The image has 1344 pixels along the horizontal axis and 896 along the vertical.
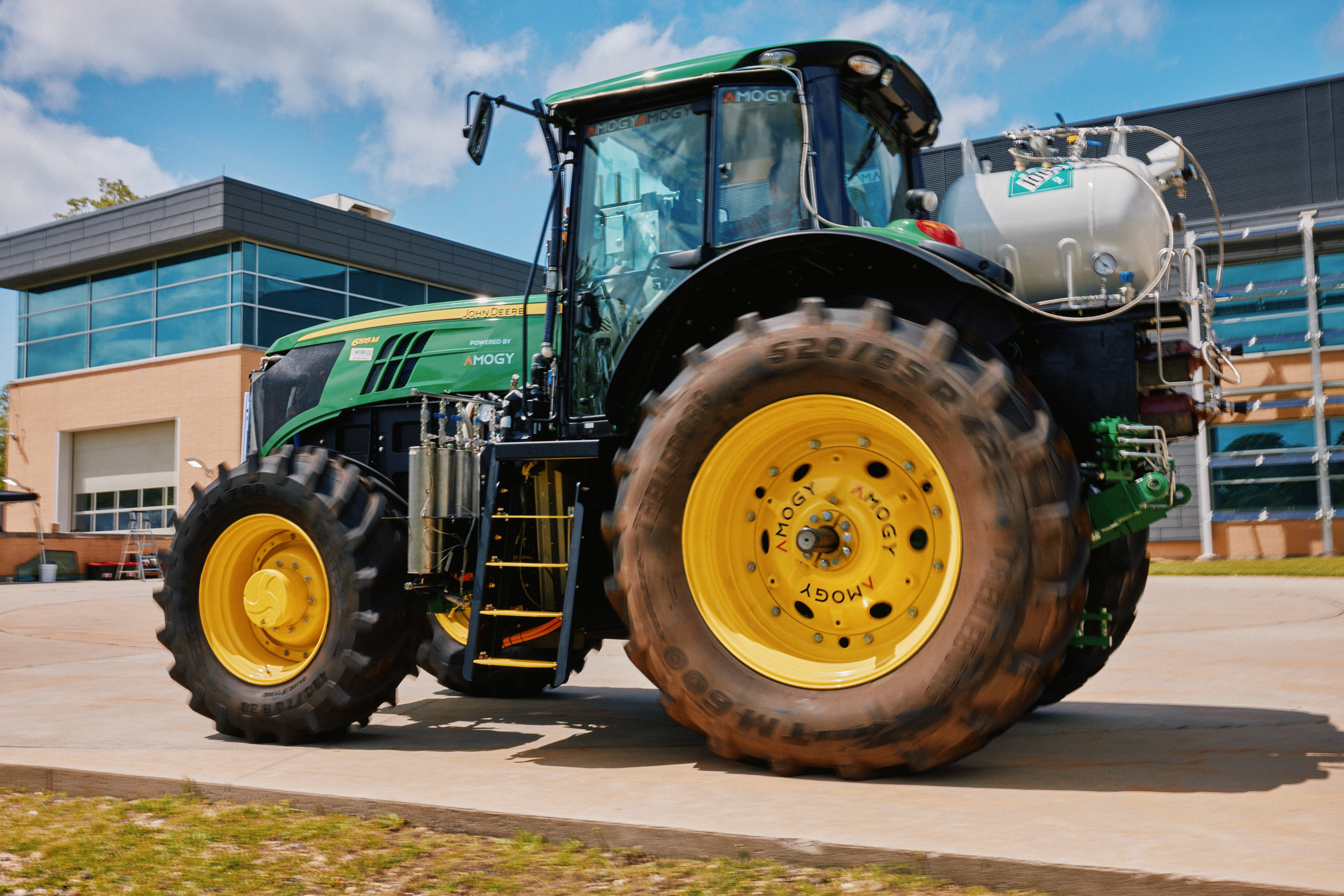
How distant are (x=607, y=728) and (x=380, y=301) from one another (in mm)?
24902

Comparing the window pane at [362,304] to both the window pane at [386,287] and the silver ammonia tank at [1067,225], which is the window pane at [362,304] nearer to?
the window pane at [386,287]

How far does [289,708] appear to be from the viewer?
4.98 metres

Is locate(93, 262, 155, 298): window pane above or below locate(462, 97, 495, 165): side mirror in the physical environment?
above

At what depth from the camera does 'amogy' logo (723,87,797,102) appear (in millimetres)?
4641

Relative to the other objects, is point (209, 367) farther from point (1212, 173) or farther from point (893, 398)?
point (893, 398)

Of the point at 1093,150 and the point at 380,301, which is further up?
the point at 380,301

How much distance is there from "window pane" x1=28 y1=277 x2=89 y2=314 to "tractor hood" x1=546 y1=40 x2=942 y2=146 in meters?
28.6

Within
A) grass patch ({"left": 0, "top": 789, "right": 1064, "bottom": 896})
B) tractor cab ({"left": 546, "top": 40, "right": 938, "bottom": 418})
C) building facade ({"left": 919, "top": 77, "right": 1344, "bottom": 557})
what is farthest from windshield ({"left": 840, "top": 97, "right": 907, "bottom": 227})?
building facade ({"left": 919, "top": 77, "right": 1344, "bottom": 557})

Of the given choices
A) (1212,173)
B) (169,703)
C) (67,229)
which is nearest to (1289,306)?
(1212,173)

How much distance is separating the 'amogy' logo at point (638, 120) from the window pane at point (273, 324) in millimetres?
22855

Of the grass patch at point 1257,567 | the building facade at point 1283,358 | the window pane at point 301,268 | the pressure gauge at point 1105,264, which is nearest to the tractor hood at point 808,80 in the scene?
the pressure gauge at point 1105,264

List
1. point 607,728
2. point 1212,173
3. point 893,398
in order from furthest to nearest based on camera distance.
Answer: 1. point 1212,173
2. point 607,728
3. point 893,398

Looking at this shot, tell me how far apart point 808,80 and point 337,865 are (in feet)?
11.5

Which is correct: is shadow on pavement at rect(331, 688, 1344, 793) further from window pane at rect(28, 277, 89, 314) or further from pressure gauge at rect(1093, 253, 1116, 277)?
window pane at rect(28, 277, 89, 314)
